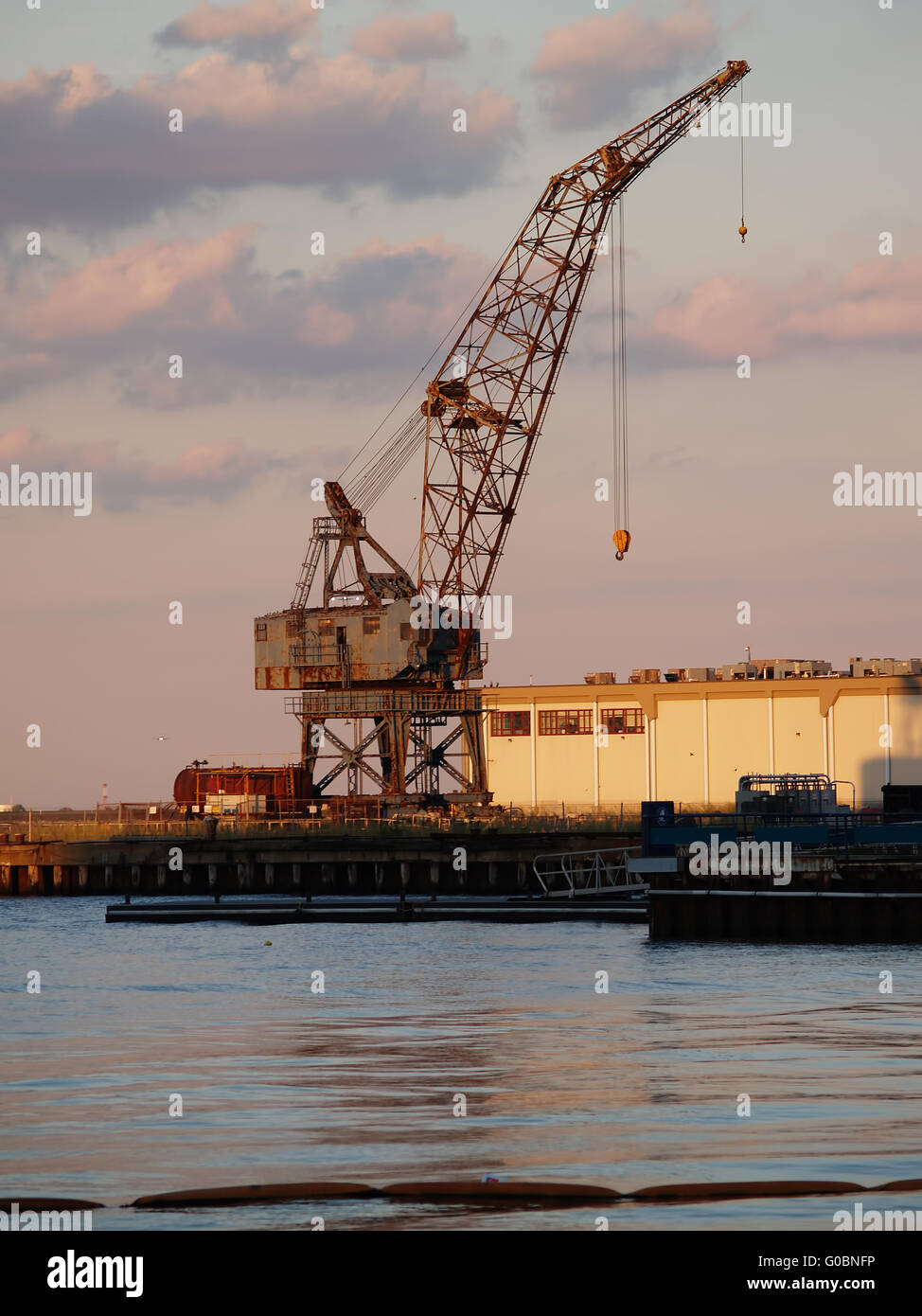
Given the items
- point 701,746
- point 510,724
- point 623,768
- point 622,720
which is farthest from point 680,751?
point 510,724

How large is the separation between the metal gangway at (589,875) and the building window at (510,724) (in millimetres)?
28105

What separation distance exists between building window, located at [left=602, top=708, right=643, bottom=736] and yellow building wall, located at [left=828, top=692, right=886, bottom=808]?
491 inches

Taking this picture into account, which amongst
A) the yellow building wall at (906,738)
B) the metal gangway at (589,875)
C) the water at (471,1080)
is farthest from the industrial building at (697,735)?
the water at (471,1080)

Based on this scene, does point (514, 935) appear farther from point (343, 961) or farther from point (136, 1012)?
point (136, 1012)

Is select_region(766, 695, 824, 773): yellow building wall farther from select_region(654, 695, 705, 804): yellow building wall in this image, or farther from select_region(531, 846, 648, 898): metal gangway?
select_region(531, 846, 648, 898): metal gangway

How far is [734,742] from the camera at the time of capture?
110875 millimetres

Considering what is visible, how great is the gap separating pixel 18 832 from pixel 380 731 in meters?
22.3

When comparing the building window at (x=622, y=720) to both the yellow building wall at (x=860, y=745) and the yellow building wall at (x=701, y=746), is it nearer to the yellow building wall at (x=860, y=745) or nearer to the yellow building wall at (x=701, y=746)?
the yellow building wall at (x=701, y=746)

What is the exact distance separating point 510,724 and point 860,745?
75.0 feet

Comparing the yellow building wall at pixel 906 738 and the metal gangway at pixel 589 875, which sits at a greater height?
the yellow building wall at pixel 906 738

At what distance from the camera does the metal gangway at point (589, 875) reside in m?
72.1

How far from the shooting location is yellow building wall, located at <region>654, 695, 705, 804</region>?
11138 cm

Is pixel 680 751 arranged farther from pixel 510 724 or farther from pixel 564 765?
pixel 510 724

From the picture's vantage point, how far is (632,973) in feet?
155
